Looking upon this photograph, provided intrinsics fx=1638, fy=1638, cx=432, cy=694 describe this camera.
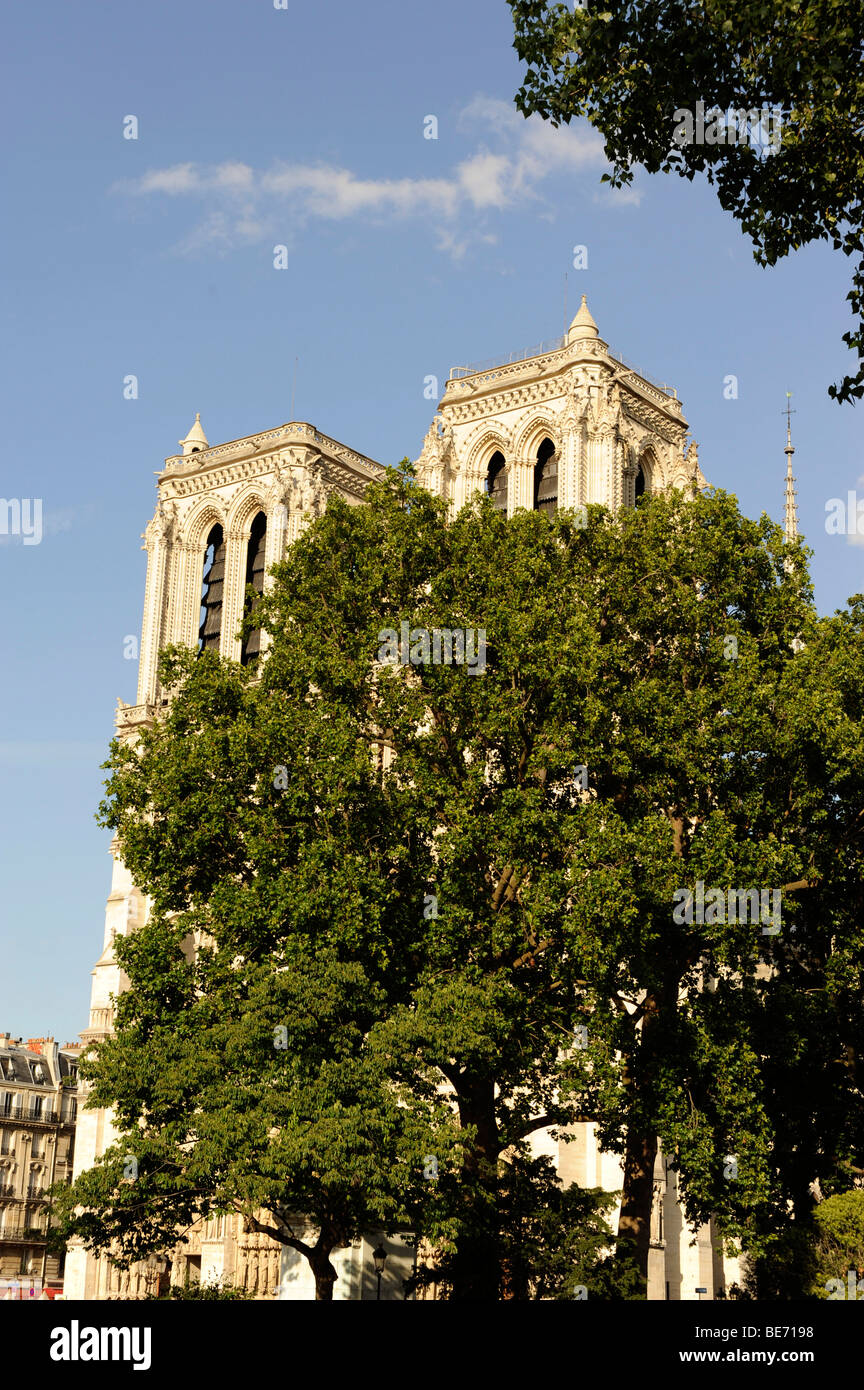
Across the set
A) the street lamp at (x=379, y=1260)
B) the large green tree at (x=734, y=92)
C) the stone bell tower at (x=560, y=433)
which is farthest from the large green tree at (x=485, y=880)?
the stone bell tower at (x=560, y=433)

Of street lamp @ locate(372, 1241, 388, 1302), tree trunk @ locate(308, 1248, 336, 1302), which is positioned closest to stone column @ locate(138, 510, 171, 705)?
street lamp @ locate(372, 1241, 388, 1302)

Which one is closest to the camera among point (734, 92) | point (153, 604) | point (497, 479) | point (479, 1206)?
point (734, 92)

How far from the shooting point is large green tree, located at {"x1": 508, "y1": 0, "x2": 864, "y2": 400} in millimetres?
16375

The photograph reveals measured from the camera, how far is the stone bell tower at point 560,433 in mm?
49625

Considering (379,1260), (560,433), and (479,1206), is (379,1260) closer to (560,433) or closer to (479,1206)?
(479,1206)

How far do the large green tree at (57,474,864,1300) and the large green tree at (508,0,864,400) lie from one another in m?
11.2

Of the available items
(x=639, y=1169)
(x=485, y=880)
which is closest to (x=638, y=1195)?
(x=639, y=1169)

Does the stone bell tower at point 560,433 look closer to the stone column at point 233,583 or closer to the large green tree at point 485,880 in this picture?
the stone column at point 233,583

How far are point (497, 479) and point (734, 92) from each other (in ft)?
124

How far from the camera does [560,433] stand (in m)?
50.7

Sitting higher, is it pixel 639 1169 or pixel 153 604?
pixel 153 604

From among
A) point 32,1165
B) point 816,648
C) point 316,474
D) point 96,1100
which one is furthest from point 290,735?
point 32,1165

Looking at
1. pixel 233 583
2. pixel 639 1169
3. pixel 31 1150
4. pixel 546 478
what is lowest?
pixel 639 1169

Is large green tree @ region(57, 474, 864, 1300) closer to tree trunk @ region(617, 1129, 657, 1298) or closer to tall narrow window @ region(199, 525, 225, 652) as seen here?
tree trunk @ region(617, 1129, 657, 1298)
